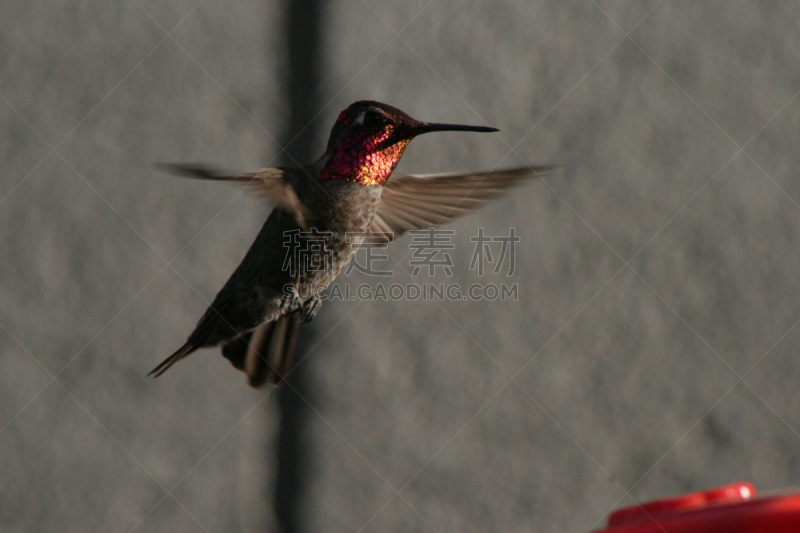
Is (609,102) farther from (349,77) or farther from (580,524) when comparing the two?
(580,524)

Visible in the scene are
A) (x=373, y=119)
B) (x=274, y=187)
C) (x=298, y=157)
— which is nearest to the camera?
(x=274, y=187)

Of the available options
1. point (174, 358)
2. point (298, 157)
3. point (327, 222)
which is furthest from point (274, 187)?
point (298, 157)

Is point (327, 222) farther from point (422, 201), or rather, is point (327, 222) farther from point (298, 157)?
point (298, 157)

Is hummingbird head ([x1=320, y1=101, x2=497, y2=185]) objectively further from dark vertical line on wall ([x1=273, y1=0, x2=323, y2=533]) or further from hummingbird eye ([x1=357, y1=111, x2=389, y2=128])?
dark vertical line on wall ([x1=273, y1=0, x2=323, y2=533])

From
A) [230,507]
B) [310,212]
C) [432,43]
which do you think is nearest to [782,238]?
[432,43]

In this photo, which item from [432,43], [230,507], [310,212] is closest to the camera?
[310,212]
